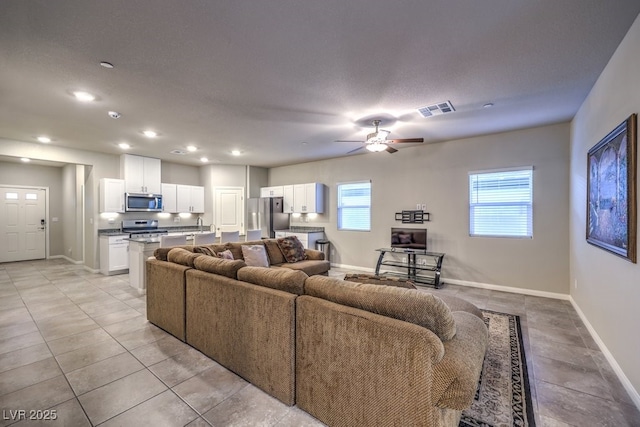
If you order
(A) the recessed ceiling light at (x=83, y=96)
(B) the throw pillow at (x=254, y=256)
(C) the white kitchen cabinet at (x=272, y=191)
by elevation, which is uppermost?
(A) the recessed ceiling light at (x=83, y=96)

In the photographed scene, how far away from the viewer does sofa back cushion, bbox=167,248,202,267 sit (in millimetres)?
2972

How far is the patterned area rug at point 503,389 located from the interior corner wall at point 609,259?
701 millimetres

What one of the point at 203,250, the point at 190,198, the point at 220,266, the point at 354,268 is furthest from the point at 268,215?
the point at 220,266

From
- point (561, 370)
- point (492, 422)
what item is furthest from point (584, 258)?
point (492, 422)

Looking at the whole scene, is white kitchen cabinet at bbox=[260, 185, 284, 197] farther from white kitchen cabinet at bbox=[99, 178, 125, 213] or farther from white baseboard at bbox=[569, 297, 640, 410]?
white baseboard at bbox=[569, 297, 640, 410]

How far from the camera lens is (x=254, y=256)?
4.27 m

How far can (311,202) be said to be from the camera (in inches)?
276

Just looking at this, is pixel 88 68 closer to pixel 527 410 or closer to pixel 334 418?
pixel 334 418

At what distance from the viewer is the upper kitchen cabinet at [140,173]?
6.48m

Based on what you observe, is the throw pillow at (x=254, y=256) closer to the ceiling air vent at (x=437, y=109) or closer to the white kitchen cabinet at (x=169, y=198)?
the ceiling air vent at (x=437, y=109)

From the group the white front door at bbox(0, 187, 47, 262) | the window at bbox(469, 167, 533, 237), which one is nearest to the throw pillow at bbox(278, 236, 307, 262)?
the window at bbox(469, 167, 533, 237)

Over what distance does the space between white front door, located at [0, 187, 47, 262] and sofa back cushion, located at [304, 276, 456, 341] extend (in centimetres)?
983

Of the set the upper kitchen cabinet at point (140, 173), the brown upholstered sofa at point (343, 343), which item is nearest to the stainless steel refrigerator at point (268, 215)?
the upper kitchen cabinet at point (140, 173)

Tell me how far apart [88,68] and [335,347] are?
329 centimetres
